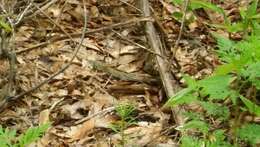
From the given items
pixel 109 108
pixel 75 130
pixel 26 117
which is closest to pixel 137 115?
pixel 109 108

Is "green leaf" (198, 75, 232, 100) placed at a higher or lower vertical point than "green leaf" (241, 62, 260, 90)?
lower

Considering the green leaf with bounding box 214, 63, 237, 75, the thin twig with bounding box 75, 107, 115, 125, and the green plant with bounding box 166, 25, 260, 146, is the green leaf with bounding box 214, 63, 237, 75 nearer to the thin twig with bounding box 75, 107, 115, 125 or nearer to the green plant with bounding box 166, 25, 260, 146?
the green plant with bounding box 166, 25, 260, 146

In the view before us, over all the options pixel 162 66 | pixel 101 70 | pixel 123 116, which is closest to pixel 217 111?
pixel 123 116

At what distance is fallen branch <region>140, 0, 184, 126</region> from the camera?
284cm

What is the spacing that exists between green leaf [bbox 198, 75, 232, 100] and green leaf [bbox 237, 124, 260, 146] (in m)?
0.19

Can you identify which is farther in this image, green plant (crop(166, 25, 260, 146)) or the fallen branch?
the fallen branch

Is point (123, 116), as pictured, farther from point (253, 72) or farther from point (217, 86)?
point (253, 72)

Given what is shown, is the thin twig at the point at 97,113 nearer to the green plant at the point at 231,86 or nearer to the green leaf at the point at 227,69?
the green plant at the point at 231,86

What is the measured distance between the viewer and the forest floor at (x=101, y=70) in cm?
291

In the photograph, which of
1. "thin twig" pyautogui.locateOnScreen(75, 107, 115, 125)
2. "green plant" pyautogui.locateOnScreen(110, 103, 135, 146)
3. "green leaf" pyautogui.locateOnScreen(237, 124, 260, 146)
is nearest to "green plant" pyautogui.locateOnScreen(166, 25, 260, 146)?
"green leaf" pyautogui.locateOnScreen(237, 124, 260, 146)

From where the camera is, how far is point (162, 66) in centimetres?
319

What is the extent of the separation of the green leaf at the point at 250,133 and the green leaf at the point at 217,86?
191 millimetres

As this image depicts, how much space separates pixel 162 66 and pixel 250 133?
99 cm

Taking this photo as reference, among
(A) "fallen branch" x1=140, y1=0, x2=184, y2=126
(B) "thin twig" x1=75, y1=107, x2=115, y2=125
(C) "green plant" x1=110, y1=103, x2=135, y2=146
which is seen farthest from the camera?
(B) "thin twig" x1=75, y1=107, x2=115, y2=125
